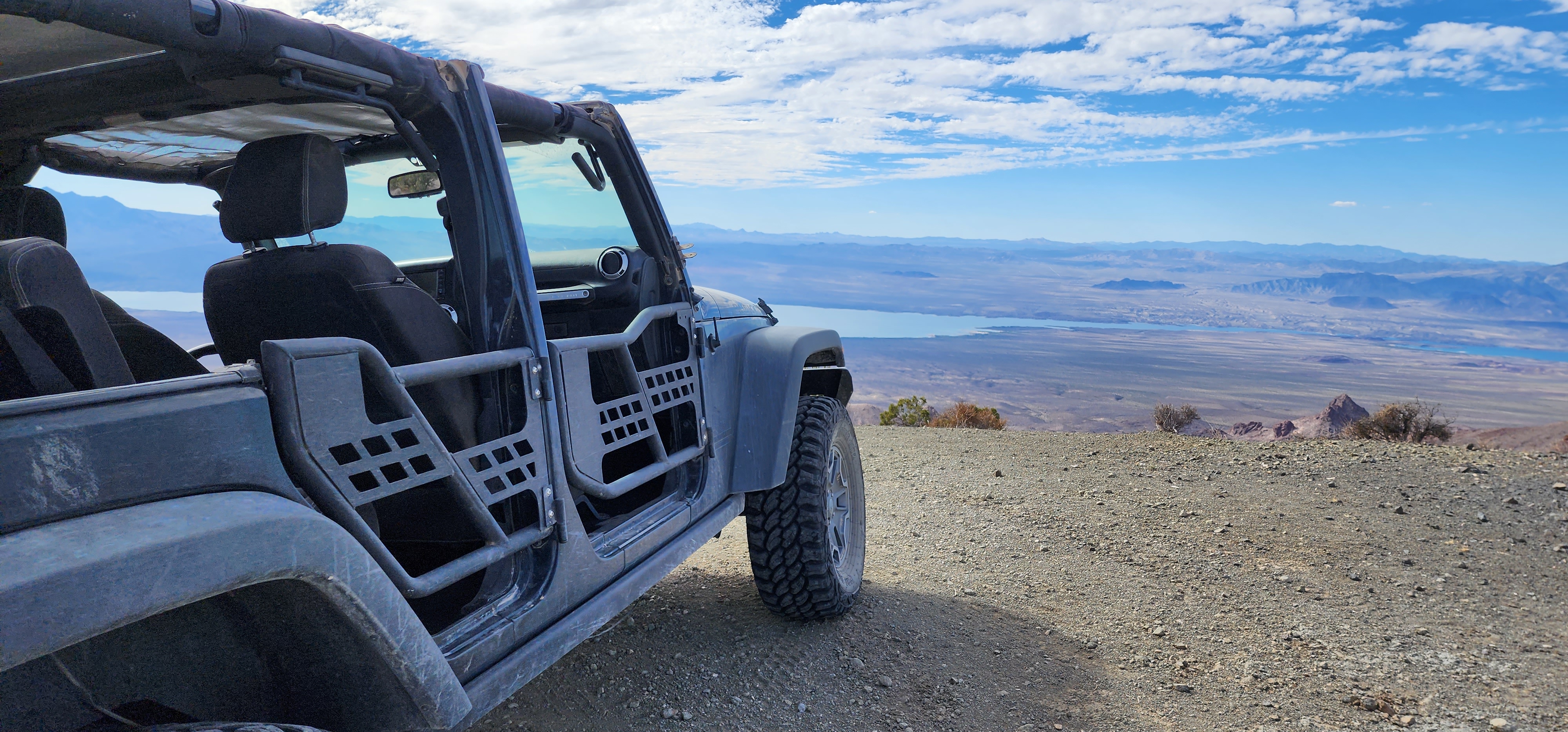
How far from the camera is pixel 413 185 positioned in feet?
9.96

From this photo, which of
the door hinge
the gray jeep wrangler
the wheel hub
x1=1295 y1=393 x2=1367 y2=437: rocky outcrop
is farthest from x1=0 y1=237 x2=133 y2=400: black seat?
x1=1295 y1=393 x2=1367 y2=437: rocky outcrop

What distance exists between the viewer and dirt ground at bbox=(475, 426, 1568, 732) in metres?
3.45

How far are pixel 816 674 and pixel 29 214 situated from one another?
302 centimetres

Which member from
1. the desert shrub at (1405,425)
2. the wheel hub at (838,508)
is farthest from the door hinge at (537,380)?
the desert shrub at (1405,425)

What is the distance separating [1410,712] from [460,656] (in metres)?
3.59

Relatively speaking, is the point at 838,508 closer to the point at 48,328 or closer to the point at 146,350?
the point at 146,350

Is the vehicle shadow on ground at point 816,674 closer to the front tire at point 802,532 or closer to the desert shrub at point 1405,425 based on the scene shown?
the front tire at point 802,532

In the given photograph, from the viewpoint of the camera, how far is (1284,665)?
13.0ft

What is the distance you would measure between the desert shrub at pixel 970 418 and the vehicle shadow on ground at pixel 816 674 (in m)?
8.74

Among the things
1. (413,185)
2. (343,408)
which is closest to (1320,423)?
(413,185)

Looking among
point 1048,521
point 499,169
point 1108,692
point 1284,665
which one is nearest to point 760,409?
point 499,169

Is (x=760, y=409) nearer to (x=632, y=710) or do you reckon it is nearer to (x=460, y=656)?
(x=632, y=710)

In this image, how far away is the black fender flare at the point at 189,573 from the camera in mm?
1130

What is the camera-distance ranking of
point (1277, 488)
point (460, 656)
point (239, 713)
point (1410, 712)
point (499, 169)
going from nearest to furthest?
1. point (239, 713)
2. point (460, 656)
3. point (499, 169)
4. point (1410, 712)
5. point (1277, 488)
